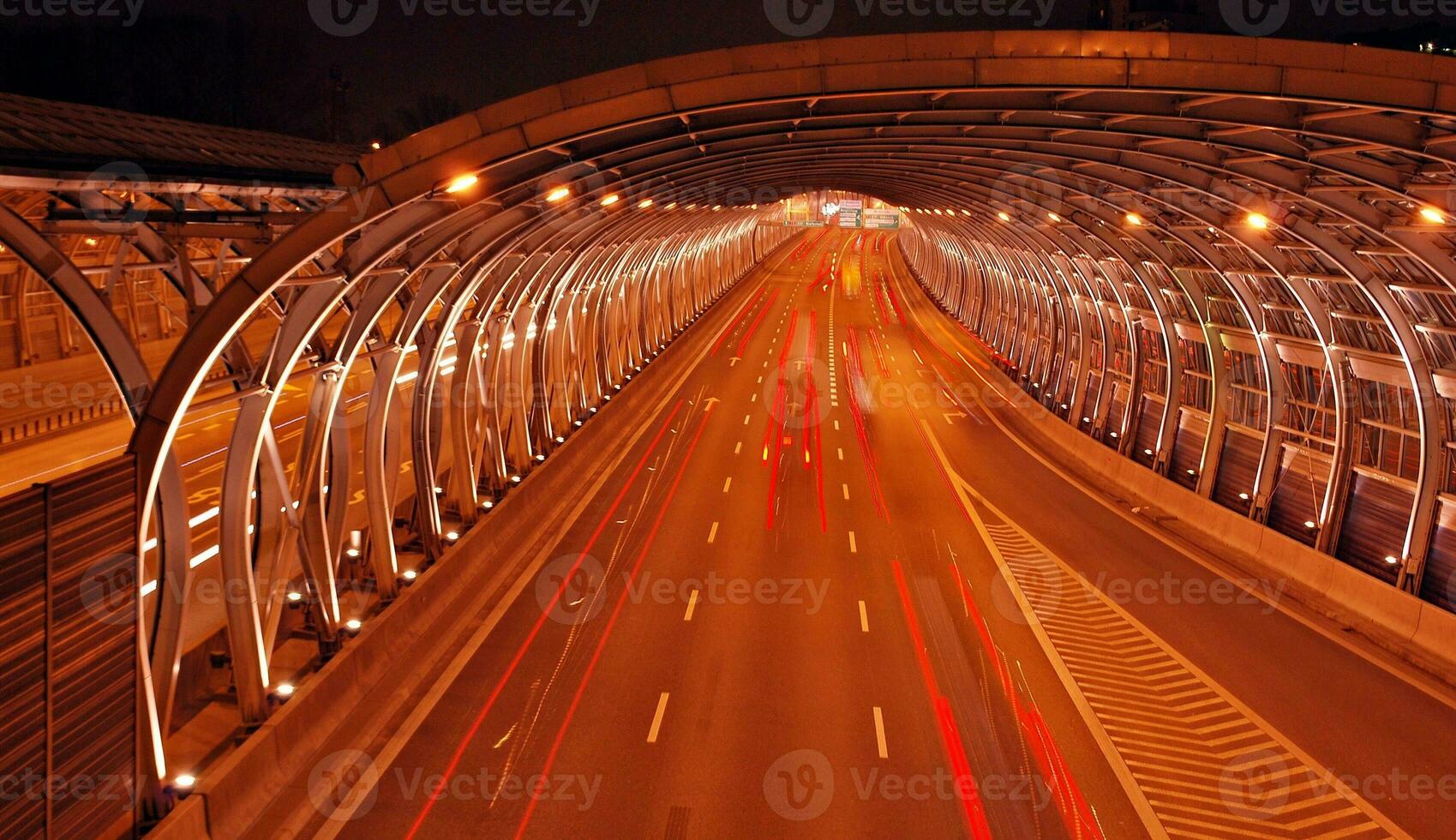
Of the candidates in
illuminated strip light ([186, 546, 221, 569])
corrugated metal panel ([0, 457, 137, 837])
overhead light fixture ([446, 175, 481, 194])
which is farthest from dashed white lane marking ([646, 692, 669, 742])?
illuminated strip light ([186, 546, 221, 569])

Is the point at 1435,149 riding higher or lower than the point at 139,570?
higher

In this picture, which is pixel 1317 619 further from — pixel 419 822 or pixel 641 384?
pixel 641 384

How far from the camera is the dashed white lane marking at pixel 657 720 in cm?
1527

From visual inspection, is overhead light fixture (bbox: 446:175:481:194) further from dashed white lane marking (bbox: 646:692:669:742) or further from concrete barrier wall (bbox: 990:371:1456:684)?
concrete barrier wall (bbox: 990:371:1456:684)

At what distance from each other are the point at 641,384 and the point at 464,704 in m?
31.6

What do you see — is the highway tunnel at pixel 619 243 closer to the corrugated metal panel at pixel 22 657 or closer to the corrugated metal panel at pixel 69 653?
the corrugated metal panel at pixel 69 653

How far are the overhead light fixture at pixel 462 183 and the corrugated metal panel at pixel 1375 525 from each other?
1904 centimetres

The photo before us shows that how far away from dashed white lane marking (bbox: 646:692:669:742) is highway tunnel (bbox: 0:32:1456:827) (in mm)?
4762

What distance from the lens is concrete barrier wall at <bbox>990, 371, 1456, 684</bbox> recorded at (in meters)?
19.3

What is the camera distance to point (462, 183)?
13.2 m

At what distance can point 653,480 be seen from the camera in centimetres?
3191

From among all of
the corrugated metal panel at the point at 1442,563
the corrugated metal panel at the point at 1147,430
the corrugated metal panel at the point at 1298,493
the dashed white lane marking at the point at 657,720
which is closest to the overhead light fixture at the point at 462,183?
the dashed white lane marking at the point at 657,720

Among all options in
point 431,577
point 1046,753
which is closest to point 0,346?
point 431,577

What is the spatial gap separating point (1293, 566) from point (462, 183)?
19.4 metres
